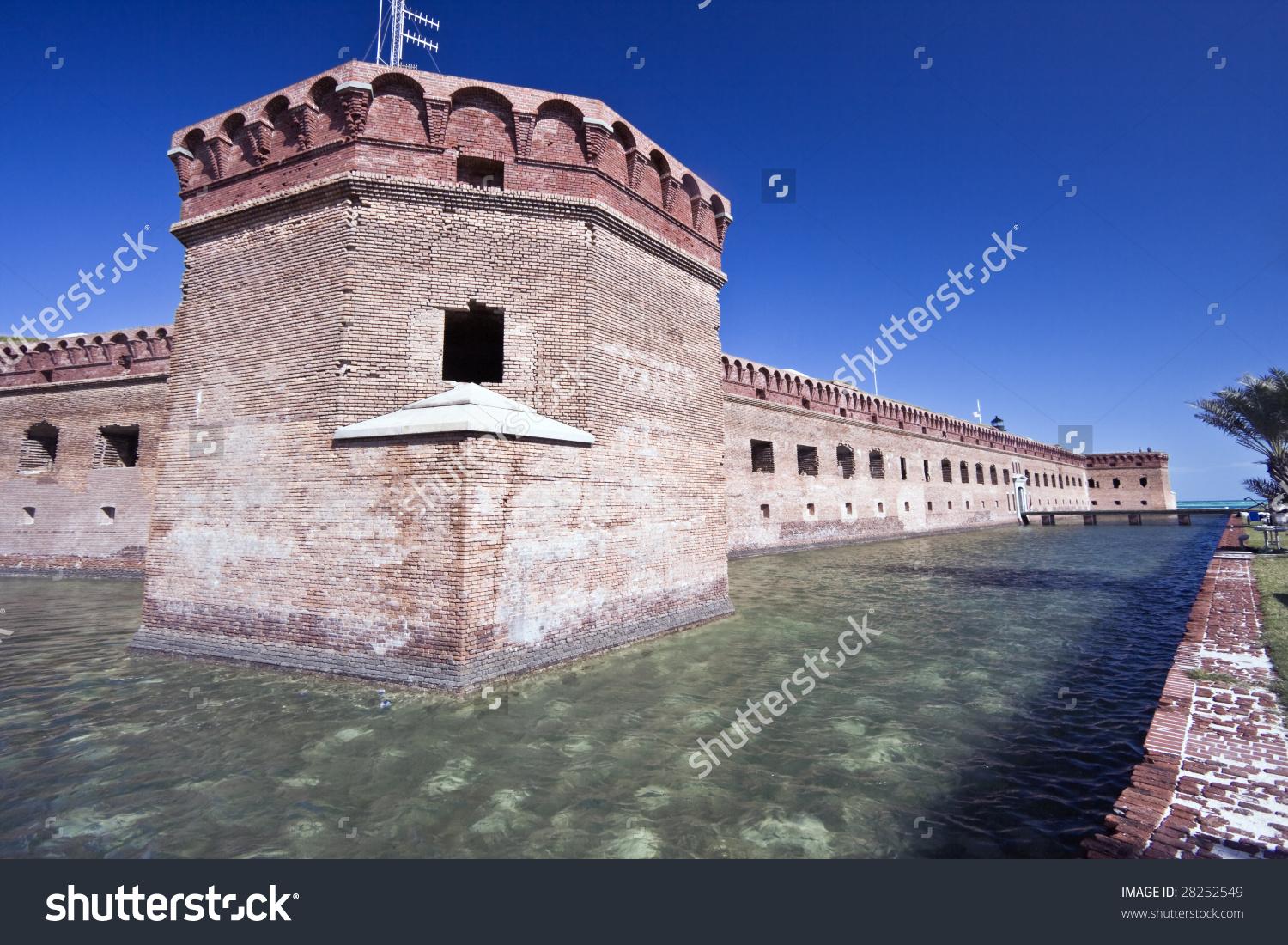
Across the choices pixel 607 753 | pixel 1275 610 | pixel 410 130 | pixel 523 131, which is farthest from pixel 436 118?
pixel 1275 610

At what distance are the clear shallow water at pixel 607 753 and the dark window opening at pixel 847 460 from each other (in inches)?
597

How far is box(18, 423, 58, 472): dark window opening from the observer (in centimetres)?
1554

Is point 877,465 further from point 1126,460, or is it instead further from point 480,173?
point 1126,460

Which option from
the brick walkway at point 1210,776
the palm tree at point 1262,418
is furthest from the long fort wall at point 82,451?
the palm tree at point 1262,418

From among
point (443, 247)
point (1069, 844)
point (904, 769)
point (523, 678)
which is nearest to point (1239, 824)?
point (1069, 844)

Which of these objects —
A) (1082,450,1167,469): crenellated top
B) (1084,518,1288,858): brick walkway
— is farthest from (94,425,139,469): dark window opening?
(1082,450,1167,469): crenellated top

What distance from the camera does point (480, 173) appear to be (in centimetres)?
747

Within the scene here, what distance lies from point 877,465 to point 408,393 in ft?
75.2

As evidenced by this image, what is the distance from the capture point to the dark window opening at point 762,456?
63.2 feet

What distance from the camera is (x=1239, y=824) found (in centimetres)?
262

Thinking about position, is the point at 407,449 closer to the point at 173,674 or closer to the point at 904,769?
the point at 173,674

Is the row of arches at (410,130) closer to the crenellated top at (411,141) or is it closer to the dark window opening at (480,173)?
the crenellated top at (411,141)

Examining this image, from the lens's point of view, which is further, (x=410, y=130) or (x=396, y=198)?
(x=410, y=130)

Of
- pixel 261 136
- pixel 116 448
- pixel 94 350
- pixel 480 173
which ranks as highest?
pixel 261 136
